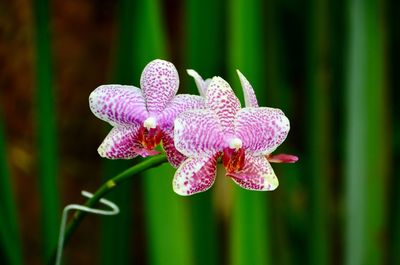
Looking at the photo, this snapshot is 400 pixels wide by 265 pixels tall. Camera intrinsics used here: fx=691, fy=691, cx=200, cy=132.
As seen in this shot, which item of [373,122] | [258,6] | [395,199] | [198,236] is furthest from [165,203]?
[395,199]

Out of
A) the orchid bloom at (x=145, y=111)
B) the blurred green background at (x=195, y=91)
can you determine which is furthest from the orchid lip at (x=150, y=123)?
the blurred green background at (x=195, y=91)

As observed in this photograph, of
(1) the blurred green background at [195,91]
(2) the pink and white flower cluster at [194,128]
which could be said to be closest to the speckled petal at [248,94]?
(2) the pink and white flower cluster at [194,128]

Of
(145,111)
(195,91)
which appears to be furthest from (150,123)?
(195,91)

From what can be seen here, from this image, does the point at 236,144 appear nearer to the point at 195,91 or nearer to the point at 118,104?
the point at 118,104

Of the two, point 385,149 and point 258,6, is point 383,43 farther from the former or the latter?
point 258,6

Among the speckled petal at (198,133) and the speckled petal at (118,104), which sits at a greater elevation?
the speckled petal at (118,104)

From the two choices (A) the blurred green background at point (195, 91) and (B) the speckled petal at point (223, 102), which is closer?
(B) the speckled petal at point (223, 102)

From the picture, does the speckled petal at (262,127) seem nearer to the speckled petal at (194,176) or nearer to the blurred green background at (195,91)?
the speckled petal at (194,176)
